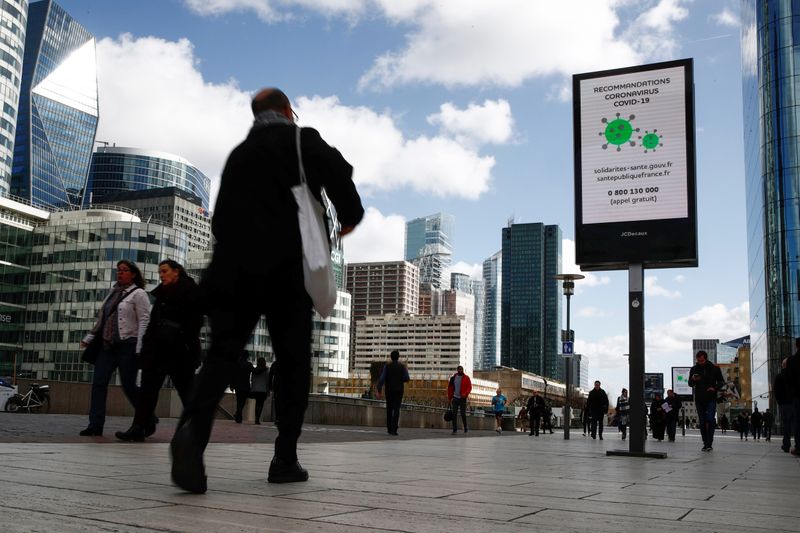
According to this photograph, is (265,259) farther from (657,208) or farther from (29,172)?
(29,172)

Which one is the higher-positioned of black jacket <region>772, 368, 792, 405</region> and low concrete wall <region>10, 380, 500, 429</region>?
black jacket <region>772, 368, 792, 405</region>

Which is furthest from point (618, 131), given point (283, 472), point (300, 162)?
point (283, 472)

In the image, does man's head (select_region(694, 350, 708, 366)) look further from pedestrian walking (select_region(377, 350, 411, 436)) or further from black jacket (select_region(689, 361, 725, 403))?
pedestrian walking (select_region(377, 350, 411, 436))

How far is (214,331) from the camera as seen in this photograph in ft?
12.3

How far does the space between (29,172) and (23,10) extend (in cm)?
3326

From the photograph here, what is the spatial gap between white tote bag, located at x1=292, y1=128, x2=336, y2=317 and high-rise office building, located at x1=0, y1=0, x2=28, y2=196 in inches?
5058

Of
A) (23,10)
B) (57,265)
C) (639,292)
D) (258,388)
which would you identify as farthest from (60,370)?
(639,292)

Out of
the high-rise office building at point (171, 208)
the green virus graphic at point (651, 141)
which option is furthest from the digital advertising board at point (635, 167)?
the high-rise office building at point (171, 208)

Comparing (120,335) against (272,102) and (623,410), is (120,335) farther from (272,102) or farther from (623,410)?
(623,410)

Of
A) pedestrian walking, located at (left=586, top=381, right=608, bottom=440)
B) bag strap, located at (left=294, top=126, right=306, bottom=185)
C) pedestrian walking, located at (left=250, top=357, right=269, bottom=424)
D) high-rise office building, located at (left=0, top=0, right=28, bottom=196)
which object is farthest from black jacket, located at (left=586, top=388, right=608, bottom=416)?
high-rise office building, located at (left=0, top=0, right=28, bottom=196)

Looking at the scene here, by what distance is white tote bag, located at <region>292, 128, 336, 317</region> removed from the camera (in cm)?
378

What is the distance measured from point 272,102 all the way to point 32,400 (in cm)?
1807

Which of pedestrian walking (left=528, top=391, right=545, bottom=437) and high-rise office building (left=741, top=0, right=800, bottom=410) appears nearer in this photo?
pedestrian walking (left=528, top=391, right=545, bottom=437)

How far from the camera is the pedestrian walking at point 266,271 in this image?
3.70m
